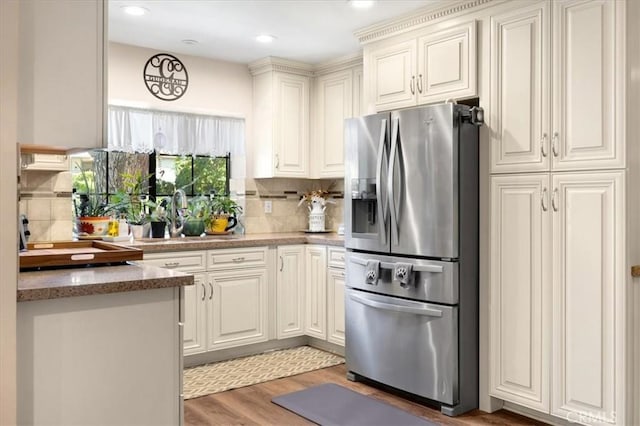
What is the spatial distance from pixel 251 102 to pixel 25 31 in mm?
3120

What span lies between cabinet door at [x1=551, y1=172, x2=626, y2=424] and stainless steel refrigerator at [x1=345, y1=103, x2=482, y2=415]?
49 centimetres

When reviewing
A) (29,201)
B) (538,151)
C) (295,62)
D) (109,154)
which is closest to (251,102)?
(295,62)

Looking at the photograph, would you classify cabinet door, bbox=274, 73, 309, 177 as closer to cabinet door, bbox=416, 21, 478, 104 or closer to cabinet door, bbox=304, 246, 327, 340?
cabinet door, bbox=304, 246, 327, 340

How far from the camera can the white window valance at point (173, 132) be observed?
432 cm

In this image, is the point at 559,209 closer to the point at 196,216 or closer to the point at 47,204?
the point at 196,216

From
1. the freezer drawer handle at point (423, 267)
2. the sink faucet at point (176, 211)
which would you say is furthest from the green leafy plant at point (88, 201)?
the freezer drawer handle at point (423, 267)

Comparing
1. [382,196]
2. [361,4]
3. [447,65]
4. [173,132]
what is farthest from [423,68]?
[173,132]

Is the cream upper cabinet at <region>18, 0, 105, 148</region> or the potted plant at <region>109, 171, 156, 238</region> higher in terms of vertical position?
the cream upper cabinet at <region>18, 0, 105, 148</region>

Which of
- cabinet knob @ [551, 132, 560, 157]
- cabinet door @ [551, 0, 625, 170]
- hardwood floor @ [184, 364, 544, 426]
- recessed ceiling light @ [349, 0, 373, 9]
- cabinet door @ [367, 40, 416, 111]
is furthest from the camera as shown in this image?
cabinet door @ [367, 40, 416, 111]

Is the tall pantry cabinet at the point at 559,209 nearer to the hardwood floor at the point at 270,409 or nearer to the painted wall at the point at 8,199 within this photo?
the hardwood floor at the point at 270,409

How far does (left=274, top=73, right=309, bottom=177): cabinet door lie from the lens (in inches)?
190

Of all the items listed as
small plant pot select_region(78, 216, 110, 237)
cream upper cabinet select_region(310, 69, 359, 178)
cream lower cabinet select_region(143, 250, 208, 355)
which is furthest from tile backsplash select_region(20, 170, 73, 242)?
cream upper cabinet select_region(310, 69, 359, 178)

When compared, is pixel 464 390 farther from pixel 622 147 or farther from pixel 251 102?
pixel 251 102

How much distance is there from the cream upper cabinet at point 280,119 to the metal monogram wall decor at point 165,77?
25.9 inches
